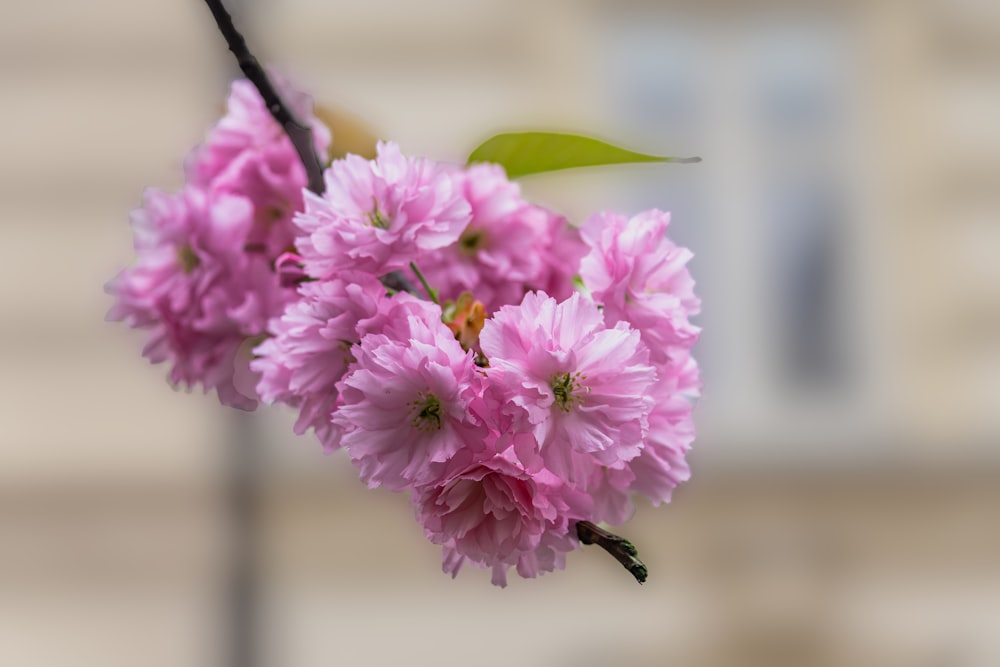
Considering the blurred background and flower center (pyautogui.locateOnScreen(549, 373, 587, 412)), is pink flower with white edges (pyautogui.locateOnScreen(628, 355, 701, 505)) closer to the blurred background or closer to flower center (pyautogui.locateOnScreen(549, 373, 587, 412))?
flower center (pyautogui.locateOnScreen(549, 373, 587, 412))

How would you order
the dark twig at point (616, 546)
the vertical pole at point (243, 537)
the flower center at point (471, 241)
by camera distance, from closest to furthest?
the dark twig at point (616, 546) < the flower center at point (471, 241) < the vertical pole at point (243, 537)

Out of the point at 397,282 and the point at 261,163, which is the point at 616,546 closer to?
the point at 397,282

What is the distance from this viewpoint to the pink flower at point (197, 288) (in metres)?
0.45

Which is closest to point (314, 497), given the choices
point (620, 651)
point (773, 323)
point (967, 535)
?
point (620, 651)

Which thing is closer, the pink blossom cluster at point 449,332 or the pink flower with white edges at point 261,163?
the pink blossom cluster at point 449,332

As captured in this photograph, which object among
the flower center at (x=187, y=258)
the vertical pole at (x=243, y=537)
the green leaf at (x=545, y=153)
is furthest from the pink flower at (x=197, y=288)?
the vertical pole at (x=243, y=537)

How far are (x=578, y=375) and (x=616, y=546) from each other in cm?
5

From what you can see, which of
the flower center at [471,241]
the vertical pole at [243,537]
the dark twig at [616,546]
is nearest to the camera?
the dark twig at [616,546]

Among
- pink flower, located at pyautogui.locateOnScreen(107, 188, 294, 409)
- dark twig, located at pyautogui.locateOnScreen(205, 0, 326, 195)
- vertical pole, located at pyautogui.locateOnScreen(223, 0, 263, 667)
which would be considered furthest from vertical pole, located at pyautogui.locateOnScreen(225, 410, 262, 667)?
dark twig, located at pyautogui.locateOnScreen(205, 0, 326, 195)

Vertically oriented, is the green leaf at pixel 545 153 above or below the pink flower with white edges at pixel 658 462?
above

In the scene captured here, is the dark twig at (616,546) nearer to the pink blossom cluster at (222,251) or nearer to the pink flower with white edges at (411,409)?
the pink flower with white edges at (411,409)

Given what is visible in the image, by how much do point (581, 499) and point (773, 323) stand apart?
7.39 feet

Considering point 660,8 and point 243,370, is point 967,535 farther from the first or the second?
point 243,370

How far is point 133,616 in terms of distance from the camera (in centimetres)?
223
